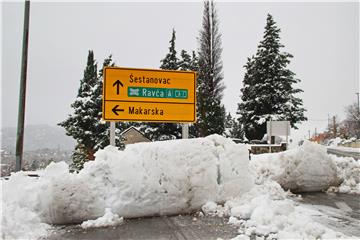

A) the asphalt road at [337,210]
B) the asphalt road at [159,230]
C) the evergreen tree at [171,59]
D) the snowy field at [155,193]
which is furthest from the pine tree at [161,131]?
the asphalt road at [159,230]

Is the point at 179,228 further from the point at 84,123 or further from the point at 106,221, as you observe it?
the point at 84,123

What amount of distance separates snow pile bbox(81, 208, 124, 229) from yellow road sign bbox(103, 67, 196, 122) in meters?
3.05

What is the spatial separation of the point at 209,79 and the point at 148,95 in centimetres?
2073

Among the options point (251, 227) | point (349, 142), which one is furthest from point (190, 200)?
point (349, 142)

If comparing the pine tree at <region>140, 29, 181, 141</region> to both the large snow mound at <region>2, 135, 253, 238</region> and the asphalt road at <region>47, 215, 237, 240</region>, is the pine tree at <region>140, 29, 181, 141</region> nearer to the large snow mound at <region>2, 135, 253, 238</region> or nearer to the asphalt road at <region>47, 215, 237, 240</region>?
the large snow mound at <region>2, 135, 253, 238</region>

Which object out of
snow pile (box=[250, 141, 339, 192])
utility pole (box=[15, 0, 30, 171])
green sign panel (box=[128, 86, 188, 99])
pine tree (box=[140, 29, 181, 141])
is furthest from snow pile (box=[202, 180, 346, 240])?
pine tree (box=[140, 29, 181, 141])

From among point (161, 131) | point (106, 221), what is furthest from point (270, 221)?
point (161, 131)

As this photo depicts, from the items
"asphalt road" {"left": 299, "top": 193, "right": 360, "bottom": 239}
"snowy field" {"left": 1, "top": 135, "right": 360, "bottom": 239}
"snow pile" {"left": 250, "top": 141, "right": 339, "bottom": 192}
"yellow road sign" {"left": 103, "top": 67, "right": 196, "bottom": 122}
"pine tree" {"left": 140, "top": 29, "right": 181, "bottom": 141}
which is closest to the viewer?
"snowy field" {"left": 1, "top": 135, "right": 360, "bottom": 239}

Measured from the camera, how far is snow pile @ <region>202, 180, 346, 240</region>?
4449 mm

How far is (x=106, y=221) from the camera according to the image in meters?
5.32

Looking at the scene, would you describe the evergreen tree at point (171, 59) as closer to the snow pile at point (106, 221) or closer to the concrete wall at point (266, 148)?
the concrete wall at point (266, 148)

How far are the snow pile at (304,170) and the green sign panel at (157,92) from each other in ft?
9.47

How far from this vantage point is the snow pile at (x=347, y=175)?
8.54 meters

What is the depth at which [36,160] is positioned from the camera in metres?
20.6
